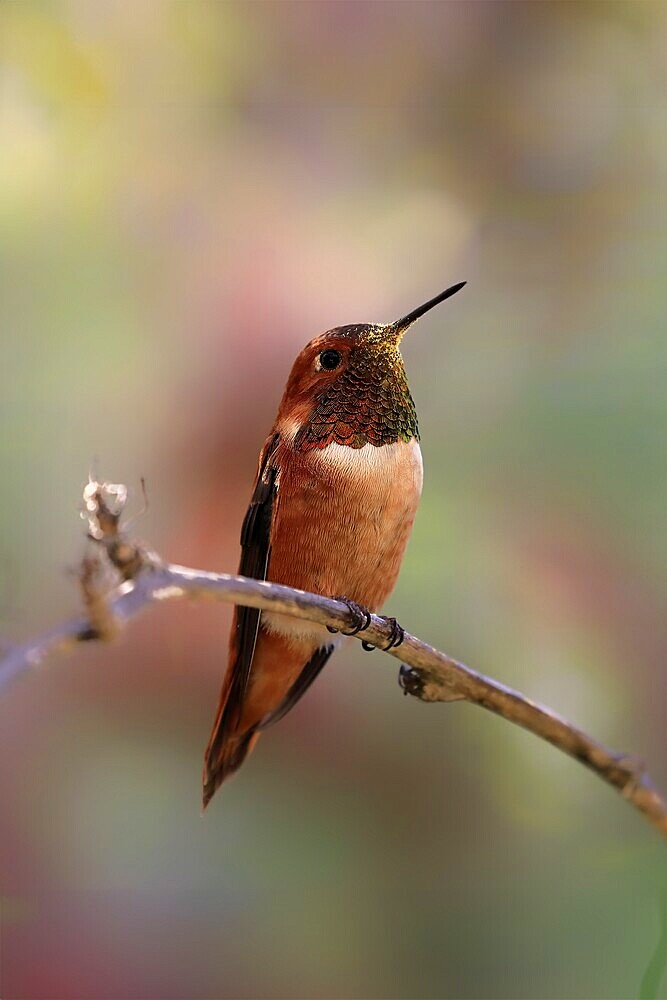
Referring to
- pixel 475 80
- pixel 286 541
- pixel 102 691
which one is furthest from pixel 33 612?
pixel 475 80

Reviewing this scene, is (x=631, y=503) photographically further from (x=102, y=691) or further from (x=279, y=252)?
(x=102, y=691)

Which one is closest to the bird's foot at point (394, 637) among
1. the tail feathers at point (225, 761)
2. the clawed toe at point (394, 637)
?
the clawed toe at point (394, 637)

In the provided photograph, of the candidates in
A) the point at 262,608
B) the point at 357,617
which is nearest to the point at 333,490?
the point at 357,617

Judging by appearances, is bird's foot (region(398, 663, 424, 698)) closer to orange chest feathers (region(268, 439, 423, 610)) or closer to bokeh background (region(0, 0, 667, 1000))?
orange chest feathers (region(268, 439, 423, 610))

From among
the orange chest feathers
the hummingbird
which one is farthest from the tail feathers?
the orange chest feathers

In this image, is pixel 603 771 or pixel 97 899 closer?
pixel 603 771

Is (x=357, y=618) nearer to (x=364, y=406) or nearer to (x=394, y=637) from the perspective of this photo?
(x=394, y=637)
